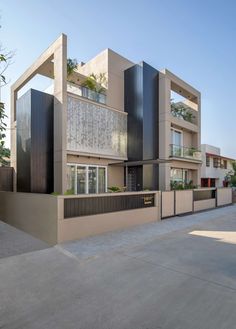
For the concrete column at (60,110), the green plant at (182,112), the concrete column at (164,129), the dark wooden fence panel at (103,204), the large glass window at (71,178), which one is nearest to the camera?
the dark wooden fence panel at (103,204)

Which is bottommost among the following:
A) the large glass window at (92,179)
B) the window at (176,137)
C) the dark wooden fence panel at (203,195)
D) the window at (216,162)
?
the dark wooden fence panel at (203,195)

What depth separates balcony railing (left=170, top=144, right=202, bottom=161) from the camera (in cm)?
1596

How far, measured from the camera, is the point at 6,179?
13375mm

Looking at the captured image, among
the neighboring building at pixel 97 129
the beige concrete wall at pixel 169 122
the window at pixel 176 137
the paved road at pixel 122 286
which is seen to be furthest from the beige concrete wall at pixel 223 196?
the paved road at pixel 122 286

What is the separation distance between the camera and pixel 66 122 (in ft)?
35.4

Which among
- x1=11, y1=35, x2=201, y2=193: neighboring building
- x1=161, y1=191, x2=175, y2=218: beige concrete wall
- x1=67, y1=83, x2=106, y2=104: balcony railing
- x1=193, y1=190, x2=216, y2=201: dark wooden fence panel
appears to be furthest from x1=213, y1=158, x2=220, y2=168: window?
x1=67, y1=83, x2=106, y2=104: balcony railing

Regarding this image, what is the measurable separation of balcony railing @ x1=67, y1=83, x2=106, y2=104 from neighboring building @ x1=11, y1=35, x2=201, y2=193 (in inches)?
1.4

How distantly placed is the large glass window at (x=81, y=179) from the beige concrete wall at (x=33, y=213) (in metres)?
3.23

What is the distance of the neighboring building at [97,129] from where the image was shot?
36.0ft

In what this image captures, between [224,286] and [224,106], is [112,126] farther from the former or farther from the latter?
[224,106]

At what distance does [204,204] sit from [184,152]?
4463 millimetres

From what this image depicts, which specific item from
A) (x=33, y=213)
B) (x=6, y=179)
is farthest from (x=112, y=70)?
(x=33, y=213)

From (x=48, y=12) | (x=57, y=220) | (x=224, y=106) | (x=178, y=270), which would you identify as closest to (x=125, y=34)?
(x=48, y=12)

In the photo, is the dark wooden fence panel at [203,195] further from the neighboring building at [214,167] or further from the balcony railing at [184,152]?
the neighboring building at [214,167]
